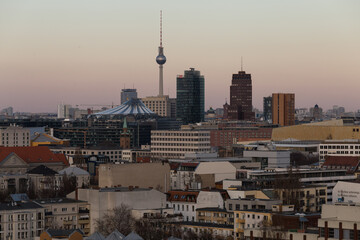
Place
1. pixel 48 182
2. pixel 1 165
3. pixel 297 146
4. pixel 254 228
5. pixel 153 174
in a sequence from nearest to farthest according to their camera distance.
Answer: pixel 254 228
pixel 153 174
pixel 48 182
pixel 1 165
pixel 297 146

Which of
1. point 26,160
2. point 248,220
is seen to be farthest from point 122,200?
point 26,160

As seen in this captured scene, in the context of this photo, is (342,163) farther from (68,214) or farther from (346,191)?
(68,214)

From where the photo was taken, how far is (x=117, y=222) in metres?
92.0

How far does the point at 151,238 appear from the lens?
87312 mm

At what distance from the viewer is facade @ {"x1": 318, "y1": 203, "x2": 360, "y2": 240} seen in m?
69.4

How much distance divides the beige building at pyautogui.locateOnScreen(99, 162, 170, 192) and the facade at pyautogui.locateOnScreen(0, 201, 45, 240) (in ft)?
64.2

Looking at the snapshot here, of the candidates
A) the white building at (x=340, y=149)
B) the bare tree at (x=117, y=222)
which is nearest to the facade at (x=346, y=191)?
the bare tree at (x=117, y=222)

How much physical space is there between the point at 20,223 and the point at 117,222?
26.9 feet

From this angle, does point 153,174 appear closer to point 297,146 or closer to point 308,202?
point 308,202

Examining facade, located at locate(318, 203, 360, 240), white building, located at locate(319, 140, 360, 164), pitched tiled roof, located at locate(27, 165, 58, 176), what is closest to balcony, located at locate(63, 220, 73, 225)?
facade, located at locate(318, 203, 360, 240)

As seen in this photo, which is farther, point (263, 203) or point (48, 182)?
point (48, 182)

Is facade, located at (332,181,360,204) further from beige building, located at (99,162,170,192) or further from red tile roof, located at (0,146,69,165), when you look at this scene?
red tile roof, located at (0,146,69,165)

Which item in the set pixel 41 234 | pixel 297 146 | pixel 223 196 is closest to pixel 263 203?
pixel 223 196

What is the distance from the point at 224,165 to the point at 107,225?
34.7 meters
